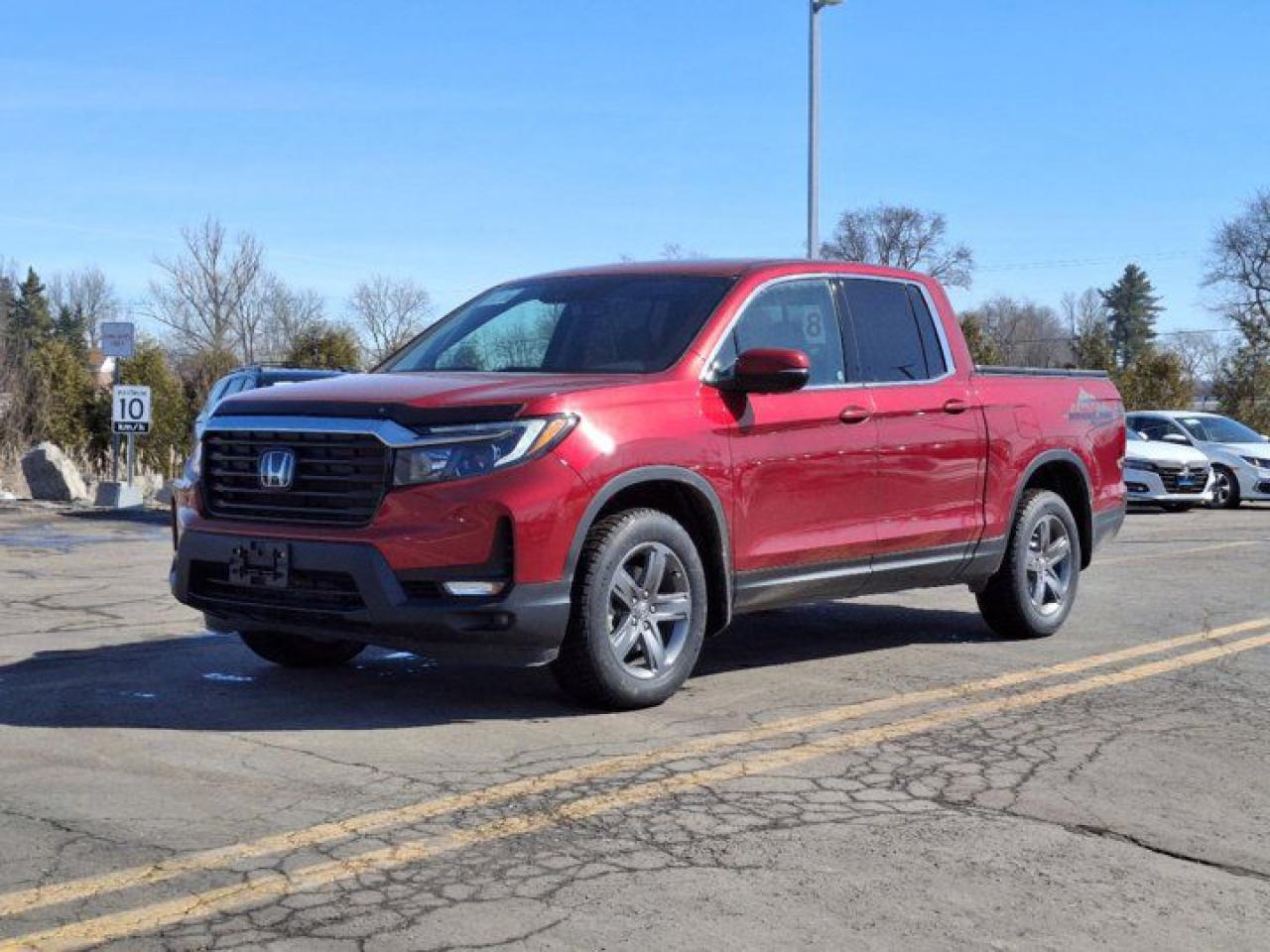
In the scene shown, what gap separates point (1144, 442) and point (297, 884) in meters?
21.2

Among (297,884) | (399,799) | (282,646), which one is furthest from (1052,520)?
(297,884)

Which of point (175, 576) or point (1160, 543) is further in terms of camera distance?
point (1160, 543)

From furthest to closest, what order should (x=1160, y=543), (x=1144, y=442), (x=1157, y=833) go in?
(x=1144, y=442) < (x=1160, y=543) < (x=1157, y=833)

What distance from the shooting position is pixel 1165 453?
22438 millimetres

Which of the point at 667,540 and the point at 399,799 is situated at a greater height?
the point at 667,540

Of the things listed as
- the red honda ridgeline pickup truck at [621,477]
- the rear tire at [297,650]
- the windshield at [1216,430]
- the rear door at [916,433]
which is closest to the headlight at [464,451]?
the red honda ridgeline pickup truck at [621,477]

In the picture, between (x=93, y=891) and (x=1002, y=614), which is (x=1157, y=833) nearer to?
(x=93, y=891)

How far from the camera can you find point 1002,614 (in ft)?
27.3

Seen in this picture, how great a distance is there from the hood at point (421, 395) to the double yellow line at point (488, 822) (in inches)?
56.5

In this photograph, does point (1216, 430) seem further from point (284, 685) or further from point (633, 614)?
point (284, 685)

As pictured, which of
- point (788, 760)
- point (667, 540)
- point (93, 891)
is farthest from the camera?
point (667, 540)

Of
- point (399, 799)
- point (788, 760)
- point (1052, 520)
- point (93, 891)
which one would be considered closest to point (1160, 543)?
point (1052, 520)

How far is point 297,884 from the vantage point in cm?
388

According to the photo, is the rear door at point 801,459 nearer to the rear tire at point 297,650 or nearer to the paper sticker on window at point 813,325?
the paper sticker on window at point 813,325
